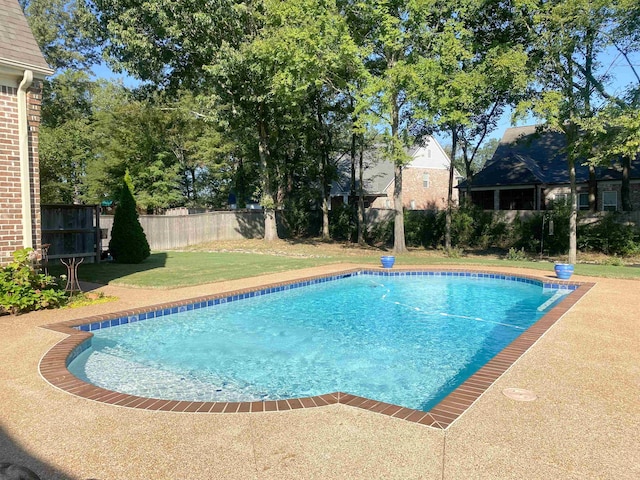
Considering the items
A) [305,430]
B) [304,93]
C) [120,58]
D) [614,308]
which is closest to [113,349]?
[305,430]

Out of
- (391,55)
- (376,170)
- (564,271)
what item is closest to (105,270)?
(564,271)

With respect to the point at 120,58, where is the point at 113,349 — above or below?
below

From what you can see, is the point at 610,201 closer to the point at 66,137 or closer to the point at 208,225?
the point at 208,225

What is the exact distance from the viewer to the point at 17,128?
8234 mm

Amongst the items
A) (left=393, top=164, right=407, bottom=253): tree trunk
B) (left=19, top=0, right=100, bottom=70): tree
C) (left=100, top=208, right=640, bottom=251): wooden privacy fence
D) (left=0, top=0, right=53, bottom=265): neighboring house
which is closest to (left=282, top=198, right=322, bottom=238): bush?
(left=100, top=208, right=640, bottom=251): wooden privacy fence

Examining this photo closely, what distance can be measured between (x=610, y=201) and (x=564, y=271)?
15.6 metres

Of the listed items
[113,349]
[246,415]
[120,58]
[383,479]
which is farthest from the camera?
[120,58]

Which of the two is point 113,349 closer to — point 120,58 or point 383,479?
point 383,479

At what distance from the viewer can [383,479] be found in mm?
3023

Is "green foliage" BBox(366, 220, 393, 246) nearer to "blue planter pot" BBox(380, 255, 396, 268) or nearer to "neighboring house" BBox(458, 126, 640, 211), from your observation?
"neighboring house" BBox(458, 126, 640, 211)

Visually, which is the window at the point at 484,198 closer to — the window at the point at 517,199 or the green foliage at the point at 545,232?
the window at the point at 517,199

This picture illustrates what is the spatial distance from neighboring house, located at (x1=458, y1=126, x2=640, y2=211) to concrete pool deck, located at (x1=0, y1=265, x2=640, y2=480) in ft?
71.3

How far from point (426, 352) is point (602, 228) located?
17.2 meters

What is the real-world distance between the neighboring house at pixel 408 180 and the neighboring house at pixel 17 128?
27.4 metres
